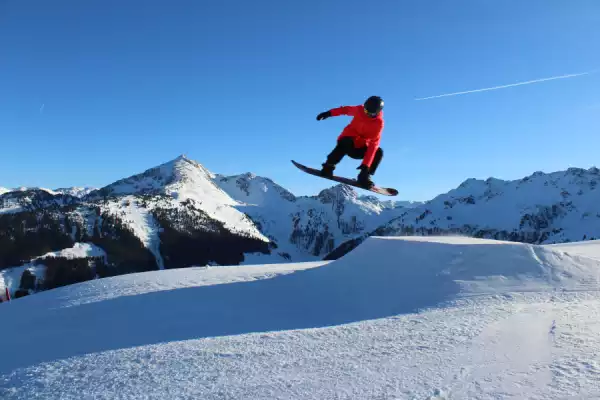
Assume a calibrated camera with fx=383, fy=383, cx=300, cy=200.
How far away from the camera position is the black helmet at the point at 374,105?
30.6ft

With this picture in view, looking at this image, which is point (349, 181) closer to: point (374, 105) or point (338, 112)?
A: point (338, 112)

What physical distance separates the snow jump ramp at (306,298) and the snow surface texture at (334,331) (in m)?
0.08

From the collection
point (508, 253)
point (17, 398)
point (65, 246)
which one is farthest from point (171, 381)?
point (65, 246)

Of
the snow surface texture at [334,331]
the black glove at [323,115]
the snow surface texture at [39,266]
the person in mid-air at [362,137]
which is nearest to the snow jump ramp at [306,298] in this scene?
the snow surface texture at [334,331]

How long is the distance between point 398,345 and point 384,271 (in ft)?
31.9

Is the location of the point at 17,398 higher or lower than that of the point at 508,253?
lower

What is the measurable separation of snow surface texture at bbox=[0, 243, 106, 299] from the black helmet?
128789 millimetres

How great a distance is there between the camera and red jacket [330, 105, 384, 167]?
32.6ft

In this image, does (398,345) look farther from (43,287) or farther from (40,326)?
(43,287)

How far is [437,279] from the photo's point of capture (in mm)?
17844

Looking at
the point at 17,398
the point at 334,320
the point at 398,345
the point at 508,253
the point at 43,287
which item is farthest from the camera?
the point at 43,287

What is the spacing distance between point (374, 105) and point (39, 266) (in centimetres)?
15441

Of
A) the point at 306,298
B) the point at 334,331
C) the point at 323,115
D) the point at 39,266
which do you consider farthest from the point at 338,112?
the point at 39,266

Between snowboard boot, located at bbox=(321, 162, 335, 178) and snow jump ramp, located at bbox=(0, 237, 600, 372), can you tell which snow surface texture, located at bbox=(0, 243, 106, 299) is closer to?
snow jump ramp, located at bbox=(0, 237, 600, 372)
